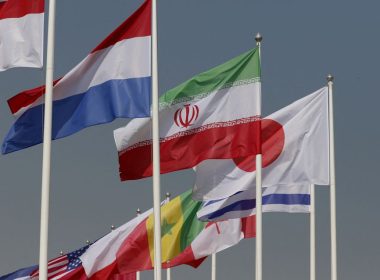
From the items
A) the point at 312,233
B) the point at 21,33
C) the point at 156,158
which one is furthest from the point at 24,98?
the point at 312,233

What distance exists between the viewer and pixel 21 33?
24438 mm

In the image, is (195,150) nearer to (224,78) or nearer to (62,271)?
(224,78)

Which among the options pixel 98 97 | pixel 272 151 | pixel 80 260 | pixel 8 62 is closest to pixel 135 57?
pixel 98 97

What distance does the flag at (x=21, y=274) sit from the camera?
31.1 m

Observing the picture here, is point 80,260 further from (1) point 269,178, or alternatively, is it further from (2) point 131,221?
(1) point 269,178

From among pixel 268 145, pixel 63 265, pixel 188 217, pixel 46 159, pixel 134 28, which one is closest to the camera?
Result: pixel 46 159

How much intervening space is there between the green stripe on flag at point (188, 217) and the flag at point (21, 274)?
4.47m

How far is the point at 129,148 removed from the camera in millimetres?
28422

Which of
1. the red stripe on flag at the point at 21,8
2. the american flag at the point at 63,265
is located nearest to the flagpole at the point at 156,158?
the red stripe on flag at the point at 21,8

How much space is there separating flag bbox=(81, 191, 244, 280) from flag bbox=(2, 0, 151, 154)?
6.81m

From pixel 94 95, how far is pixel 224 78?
4175 mm

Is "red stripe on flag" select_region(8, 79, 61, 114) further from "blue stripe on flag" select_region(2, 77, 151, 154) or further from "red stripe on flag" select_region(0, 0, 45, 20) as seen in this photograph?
"red stripe on flag" select_region(0, 0, 45, 20)

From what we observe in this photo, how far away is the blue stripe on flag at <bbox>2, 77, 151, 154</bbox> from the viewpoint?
25.2 m

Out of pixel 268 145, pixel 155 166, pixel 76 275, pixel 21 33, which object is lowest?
pixel 76 275
